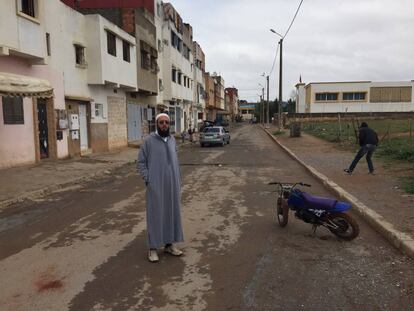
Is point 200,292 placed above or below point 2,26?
below

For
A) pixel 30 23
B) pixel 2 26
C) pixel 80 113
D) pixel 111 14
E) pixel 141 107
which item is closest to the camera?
pixel 2 26

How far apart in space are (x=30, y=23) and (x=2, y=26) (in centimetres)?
160

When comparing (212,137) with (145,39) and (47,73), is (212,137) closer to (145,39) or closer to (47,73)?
(145,39)

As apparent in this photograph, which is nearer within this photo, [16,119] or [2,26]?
[2,26]

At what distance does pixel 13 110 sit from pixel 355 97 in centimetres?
7200

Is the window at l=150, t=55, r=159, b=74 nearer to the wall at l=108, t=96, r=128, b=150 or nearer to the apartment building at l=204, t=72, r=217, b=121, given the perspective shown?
the wall at l=108, t=96, r=128, b=150

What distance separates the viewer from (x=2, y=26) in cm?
1233

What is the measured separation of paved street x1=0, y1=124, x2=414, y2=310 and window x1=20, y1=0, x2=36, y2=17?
8109 mm

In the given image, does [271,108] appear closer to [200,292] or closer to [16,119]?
[16,119]

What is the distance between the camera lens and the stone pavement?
10.3 metres

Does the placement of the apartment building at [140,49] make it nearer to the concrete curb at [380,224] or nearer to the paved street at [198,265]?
the concrete curb at [380,224]

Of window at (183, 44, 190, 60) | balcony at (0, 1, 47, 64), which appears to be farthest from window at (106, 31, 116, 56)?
window at (183, 44, 190, 60)

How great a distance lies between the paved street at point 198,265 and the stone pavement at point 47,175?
1.60m

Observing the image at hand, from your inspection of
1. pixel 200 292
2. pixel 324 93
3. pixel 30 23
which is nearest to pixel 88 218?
pixel 200 292
